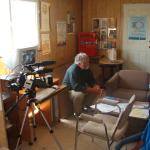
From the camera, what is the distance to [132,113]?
296 cm

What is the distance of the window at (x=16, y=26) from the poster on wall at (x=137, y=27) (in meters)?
2.28

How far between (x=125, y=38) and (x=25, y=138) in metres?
3.39

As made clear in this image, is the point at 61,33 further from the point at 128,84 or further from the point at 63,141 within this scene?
the point at 63,141

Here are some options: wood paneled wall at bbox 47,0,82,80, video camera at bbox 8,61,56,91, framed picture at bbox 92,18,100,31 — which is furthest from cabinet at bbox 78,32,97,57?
video camera at bbox 8,61,56,91

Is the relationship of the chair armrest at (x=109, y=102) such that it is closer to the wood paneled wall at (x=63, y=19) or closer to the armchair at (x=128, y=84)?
the armchair at (x=128, y=84)

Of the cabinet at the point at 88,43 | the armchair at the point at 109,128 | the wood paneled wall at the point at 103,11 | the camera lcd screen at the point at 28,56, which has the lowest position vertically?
the armchair at the point at 109,128

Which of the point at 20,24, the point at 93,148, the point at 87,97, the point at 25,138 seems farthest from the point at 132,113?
the point at 20,24

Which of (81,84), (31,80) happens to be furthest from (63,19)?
(31,80)

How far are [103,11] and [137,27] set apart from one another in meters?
0.87

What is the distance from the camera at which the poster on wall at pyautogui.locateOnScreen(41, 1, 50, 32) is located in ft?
14.5

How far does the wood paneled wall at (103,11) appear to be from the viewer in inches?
218

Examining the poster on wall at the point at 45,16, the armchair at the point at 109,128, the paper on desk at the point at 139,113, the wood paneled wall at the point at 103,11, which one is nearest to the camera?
the armchair at the point at 109,128

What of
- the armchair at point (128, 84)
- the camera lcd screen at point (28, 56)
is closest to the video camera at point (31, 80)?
the camera lcd screen at point (28, 56)

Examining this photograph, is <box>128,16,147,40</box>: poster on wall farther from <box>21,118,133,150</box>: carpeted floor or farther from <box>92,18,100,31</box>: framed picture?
<box>21,118,133,150</box>: carpeted floor
